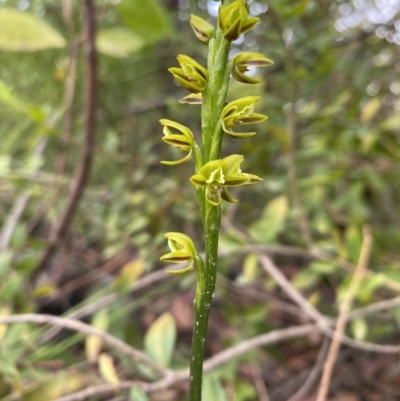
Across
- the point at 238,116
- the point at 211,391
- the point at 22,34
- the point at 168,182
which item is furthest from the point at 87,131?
the point at 238,116

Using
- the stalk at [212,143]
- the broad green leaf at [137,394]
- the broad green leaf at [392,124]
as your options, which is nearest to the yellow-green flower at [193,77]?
the stalk at [212,143]

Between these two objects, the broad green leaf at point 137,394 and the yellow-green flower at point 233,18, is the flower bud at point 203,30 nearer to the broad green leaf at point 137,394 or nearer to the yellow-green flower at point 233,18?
the yellow-green flower at point 233,18

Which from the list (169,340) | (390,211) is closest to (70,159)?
(169,340)

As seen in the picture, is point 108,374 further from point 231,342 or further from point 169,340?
point 231,342

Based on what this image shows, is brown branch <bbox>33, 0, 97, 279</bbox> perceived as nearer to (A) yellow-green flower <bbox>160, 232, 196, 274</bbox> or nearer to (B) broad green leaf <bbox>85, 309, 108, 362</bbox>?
(B) broad green leaf <bbox>85, 309, 108, 362</bbox>

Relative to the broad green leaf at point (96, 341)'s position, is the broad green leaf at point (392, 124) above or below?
above

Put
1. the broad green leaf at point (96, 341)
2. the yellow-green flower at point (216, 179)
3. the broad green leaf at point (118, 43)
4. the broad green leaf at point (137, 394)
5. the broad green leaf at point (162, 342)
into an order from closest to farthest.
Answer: the yellow-green flower at point (216, 179), the broad green leaf at point (137, 394), the broad green leaf at point (162, 342), the broad green leaf at point (96, 341), the broad green leaf at point (118, 43)
